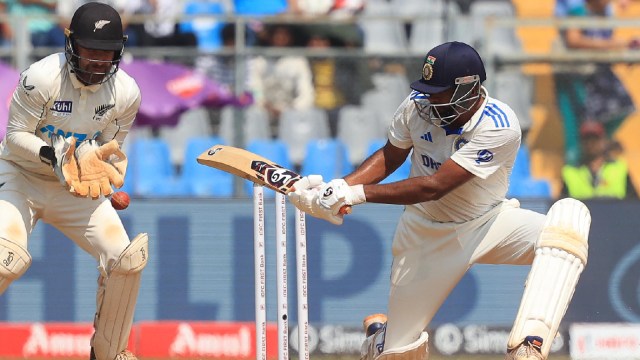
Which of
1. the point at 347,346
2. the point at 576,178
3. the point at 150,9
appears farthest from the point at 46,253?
the point at 576,178

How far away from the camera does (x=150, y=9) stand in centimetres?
1129

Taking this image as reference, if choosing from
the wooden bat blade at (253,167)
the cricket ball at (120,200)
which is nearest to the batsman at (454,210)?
the wooden bat blade at (253,167)

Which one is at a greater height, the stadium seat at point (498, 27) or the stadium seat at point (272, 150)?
the stadium seat at point (498, 27)

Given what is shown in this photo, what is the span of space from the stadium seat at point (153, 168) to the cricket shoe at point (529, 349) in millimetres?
5180

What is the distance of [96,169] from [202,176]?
13.7ft

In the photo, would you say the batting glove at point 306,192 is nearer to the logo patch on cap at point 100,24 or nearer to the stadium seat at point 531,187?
the logo patch on cap at point 100,24

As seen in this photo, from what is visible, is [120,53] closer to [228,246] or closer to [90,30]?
[90,30]

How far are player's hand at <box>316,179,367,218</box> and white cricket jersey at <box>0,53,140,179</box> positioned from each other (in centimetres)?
141

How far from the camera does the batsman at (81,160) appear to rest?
5.96 meters

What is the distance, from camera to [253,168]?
5.83m

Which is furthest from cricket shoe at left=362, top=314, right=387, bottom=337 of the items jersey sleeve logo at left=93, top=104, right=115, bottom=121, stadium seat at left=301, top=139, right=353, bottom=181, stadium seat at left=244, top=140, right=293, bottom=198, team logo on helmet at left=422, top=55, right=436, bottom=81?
stadium seat at left=244, top=140, right=293, bottom=198

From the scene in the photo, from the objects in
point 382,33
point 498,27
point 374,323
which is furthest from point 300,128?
point 374,323

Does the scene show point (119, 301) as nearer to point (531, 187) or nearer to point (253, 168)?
point (253, 168)

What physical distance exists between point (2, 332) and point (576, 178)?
4.83 meters
